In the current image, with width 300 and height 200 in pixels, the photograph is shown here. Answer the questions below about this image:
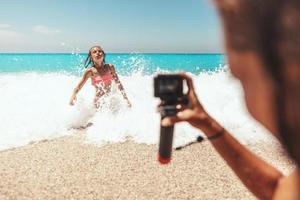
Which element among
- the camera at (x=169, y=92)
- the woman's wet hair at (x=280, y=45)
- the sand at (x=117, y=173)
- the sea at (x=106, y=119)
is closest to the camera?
the woman's wet hair at (x=280, y=45)

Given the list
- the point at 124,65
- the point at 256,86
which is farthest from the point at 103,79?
the point at 124,65

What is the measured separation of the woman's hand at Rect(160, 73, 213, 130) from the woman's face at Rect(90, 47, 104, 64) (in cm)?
846

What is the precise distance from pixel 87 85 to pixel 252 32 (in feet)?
40.3

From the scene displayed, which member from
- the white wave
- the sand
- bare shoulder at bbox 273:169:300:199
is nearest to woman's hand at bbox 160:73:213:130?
bare shoulder at bbox 273:169:300:199

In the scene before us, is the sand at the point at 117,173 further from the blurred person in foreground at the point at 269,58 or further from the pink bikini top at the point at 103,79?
the blurred person in foreground at the point at 269,58

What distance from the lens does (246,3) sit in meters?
0.70

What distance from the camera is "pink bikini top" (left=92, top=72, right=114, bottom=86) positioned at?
9.93 metres

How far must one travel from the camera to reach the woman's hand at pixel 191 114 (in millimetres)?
1517

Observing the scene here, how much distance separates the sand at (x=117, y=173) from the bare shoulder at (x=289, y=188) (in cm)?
337

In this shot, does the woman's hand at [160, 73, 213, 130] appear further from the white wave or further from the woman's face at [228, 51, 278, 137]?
the white wave

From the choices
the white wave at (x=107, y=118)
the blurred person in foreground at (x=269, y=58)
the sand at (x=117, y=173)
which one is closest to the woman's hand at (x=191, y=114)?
the blurred person in foreground at (x=269, y=58)

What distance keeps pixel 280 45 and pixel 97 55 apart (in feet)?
30.9

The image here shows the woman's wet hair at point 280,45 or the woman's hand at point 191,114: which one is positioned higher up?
the woman's wet hair at point 280,45

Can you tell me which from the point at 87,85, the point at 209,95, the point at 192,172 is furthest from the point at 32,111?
the point at 192,172
